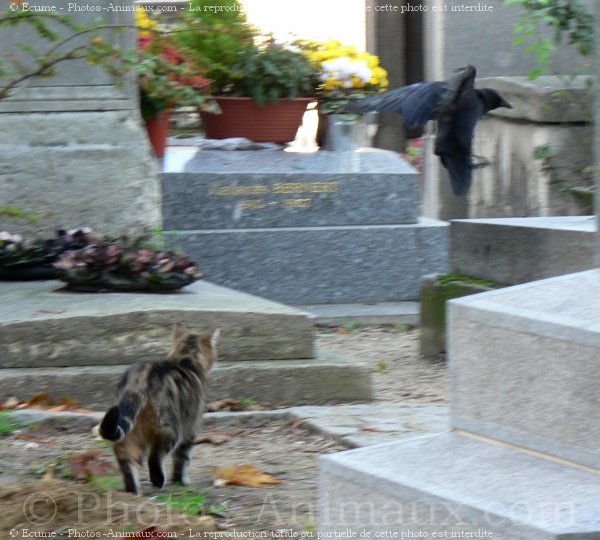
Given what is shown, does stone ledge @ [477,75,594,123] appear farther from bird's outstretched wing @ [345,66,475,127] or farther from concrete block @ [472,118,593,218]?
bird's outstretched wing @ [345,66,475,127]

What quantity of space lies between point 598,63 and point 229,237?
15.4ft

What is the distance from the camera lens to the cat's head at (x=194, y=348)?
3836 mm

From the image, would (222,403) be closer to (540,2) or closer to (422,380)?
(422,380)

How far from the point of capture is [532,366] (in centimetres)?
247

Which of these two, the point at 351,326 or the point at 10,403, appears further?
the point at 351,326

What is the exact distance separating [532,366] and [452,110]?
4.04m

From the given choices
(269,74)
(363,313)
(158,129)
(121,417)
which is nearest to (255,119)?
(269,74)

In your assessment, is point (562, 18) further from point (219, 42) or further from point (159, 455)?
point (159, 455)

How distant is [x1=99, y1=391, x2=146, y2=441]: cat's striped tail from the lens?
3236 millimetres

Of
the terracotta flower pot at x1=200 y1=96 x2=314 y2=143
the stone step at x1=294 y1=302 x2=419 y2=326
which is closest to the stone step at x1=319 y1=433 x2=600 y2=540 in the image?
the stone step at x1=294 y1=302 x2=419 y2=326

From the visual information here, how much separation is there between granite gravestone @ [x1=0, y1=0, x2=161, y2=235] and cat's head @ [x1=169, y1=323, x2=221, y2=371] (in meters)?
2.22

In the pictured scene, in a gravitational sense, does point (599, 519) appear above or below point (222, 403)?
above

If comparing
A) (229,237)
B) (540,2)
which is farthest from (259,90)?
(540,2)

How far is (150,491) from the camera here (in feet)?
11.5
